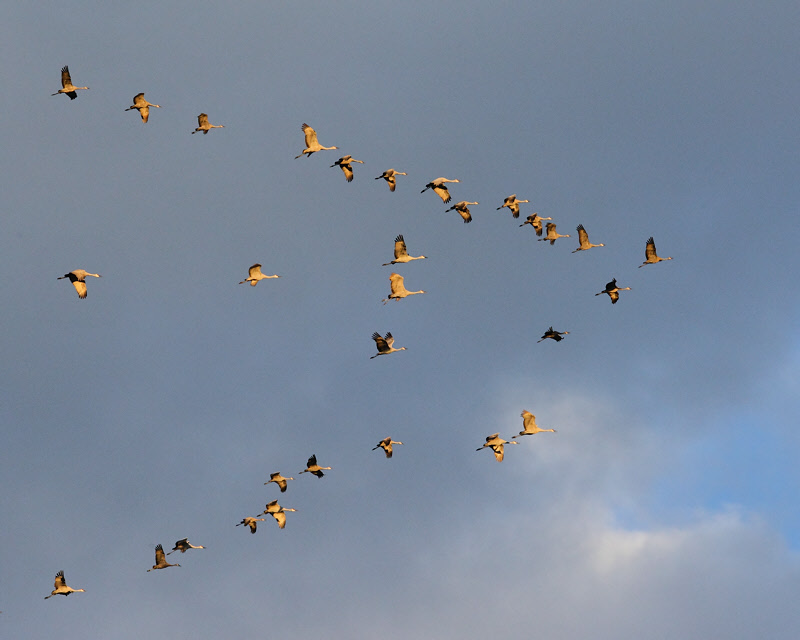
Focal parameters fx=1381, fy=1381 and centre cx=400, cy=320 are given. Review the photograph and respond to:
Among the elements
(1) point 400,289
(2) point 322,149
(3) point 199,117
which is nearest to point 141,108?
(3) point 199,117

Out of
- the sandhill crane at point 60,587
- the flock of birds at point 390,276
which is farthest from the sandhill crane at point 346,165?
the sandhill crane at point 60,587

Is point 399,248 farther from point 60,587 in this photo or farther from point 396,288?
point 60,587

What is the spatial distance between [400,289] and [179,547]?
19.4 metres

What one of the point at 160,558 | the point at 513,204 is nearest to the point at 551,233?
the point at 513,204

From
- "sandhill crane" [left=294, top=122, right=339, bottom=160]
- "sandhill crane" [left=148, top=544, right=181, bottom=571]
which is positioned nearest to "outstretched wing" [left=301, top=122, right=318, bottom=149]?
"sandhill crane" [left=294, top=122, right=339, bottom=160]

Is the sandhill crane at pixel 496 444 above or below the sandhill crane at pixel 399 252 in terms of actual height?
below

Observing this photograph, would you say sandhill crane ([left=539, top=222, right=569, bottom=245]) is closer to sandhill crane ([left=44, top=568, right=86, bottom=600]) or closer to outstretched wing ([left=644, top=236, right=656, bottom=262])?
outstretched wing ([left=644, top=236, right=656, bottom=262])

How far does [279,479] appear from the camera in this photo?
81000mm

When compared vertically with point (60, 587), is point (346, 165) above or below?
above

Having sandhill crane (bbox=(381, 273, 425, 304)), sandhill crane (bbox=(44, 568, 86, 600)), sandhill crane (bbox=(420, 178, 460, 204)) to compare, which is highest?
sandhill crane (bbox=(420, 178, 460, 204))

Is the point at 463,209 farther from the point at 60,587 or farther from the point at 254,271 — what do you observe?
the point at 60,587

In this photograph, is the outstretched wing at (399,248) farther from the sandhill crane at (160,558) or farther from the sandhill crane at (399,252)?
the sandhill crane at (160,558)


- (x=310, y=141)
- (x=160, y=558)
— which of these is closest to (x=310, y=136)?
(x=310, y=141)

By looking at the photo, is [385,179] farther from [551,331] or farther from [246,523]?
[246,523]
